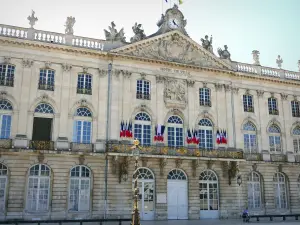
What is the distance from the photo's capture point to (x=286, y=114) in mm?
34469

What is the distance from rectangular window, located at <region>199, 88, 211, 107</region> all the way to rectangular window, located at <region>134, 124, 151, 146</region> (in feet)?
18.3

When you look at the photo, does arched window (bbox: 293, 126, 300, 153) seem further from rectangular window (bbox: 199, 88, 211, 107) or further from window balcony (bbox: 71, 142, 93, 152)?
window balcony (bbox: 71, 142, 93, 152)

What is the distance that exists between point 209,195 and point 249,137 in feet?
22.3

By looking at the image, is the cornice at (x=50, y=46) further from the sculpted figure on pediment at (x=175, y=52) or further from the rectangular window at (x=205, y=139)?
the rectangular window at (x=205, y=139)

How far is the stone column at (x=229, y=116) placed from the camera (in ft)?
102

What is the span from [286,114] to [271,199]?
8387 mm

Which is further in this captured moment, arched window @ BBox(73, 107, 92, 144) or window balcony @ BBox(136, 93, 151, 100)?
window balcony @ BBox(136, 93, 151, 100)

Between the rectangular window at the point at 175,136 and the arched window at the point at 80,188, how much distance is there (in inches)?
279

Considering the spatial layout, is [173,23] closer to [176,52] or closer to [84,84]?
[176,52]

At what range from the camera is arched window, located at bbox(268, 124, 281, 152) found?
33.1 metres

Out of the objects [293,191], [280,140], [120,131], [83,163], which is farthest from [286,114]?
[83,163]

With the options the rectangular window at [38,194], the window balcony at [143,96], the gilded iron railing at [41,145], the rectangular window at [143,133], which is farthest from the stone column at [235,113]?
the rectangular window at [38,194]

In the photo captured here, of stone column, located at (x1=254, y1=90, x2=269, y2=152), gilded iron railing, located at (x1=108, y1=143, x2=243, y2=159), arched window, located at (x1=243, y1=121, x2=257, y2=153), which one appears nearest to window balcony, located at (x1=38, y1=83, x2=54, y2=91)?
gilded iron railing, located at (x1=108, y1=143, x2=243, y2=159)

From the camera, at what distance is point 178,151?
2795 cm
